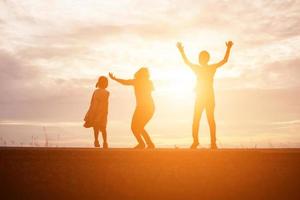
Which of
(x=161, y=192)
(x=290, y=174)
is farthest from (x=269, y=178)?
(x=161, y=192)

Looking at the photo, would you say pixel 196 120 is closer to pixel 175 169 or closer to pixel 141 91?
pixel 141 91

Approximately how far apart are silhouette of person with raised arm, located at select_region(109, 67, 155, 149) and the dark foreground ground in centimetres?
340

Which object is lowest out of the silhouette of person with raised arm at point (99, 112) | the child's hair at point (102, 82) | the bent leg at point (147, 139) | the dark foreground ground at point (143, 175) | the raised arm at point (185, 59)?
the dark foreground ground at point (143, 175)

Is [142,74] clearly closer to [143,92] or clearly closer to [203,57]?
[143,92]

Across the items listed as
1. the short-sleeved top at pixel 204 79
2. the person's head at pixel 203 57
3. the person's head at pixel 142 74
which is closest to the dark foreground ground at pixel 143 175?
the short-sleeved top at pixel 204 79

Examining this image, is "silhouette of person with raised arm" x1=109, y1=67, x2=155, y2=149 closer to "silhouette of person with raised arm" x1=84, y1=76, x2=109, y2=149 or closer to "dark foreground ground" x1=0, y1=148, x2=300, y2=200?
"silhouette of person with raised arm" x1=84, y1=76, x2=109, y2=149

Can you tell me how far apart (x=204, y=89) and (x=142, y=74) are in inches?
66.1

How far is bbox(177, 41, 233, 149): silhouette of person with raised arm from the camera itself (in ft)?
40.4

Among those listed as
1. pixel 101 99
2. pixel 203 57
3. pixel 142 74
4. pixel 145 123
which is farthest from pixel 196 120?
pixel 101 99

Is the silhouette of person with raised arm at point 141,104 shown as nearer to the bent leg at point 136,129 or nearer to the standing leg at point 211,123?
the bent leg at point 136,129

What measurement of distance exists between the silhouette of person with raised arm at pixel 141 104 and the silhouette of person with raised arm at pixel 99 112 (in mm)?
1299

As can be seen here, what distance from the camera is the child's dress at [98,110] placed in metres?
14.3

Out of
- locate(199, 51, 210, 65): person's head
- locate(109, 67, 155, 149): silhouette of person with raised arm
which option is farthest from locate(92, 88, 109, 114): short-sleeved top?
locate(199, 51, 210, 65): person's head

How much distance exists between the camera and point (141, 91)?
511 inches
